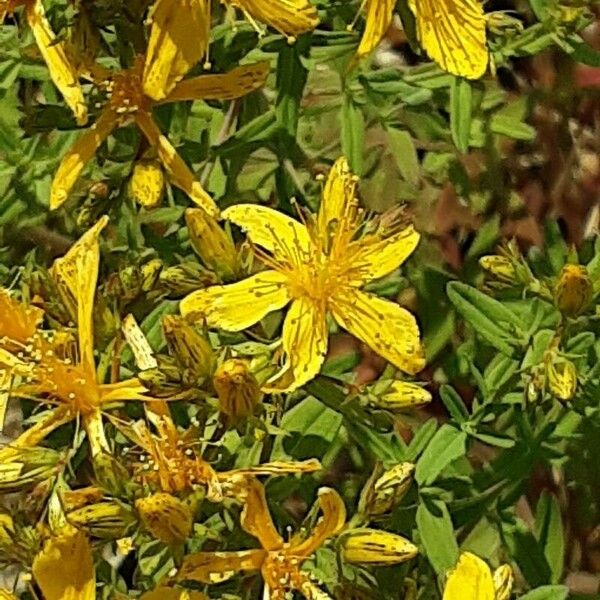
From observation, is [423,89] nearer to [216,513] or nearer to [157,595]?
[216,513]

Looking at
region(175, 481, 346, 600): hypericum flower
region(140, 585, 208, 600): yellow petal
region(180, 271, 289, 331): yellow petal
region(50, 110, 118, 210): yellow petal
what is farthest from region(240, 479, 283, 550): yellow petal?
region(50, 110, 118, 210): yellow petal

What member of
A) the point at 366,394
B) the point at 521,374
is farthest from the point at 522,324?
the point at 366,394

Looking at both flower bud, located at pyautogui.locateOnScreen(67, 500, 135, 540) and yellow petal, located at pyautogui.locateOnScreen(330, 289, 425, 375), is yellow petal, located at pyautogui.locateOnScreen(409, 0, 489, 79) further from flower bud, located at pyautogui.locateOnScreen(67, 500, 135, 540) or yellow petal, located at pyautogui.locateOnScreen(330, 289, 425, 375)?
flower bud, located at pyautogui.locateOnScreen(67, 500, 135, 540)

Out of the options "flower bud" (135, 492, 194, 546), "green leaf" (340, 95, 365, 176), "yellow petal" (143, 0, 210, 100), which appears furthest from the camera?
"green leaf" (340, 95, 365, 176)

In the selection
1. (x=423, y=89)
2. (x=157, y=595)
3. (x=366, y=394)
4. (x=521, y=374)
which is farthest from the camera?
(x=423, y=89)

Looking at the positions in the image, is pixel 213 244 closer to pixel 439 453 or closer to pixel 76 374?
pixel 76 374

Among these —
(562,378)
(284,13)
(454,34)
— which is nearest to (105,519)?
(562,378)

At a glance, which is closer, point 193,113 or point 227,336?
point 227,336
